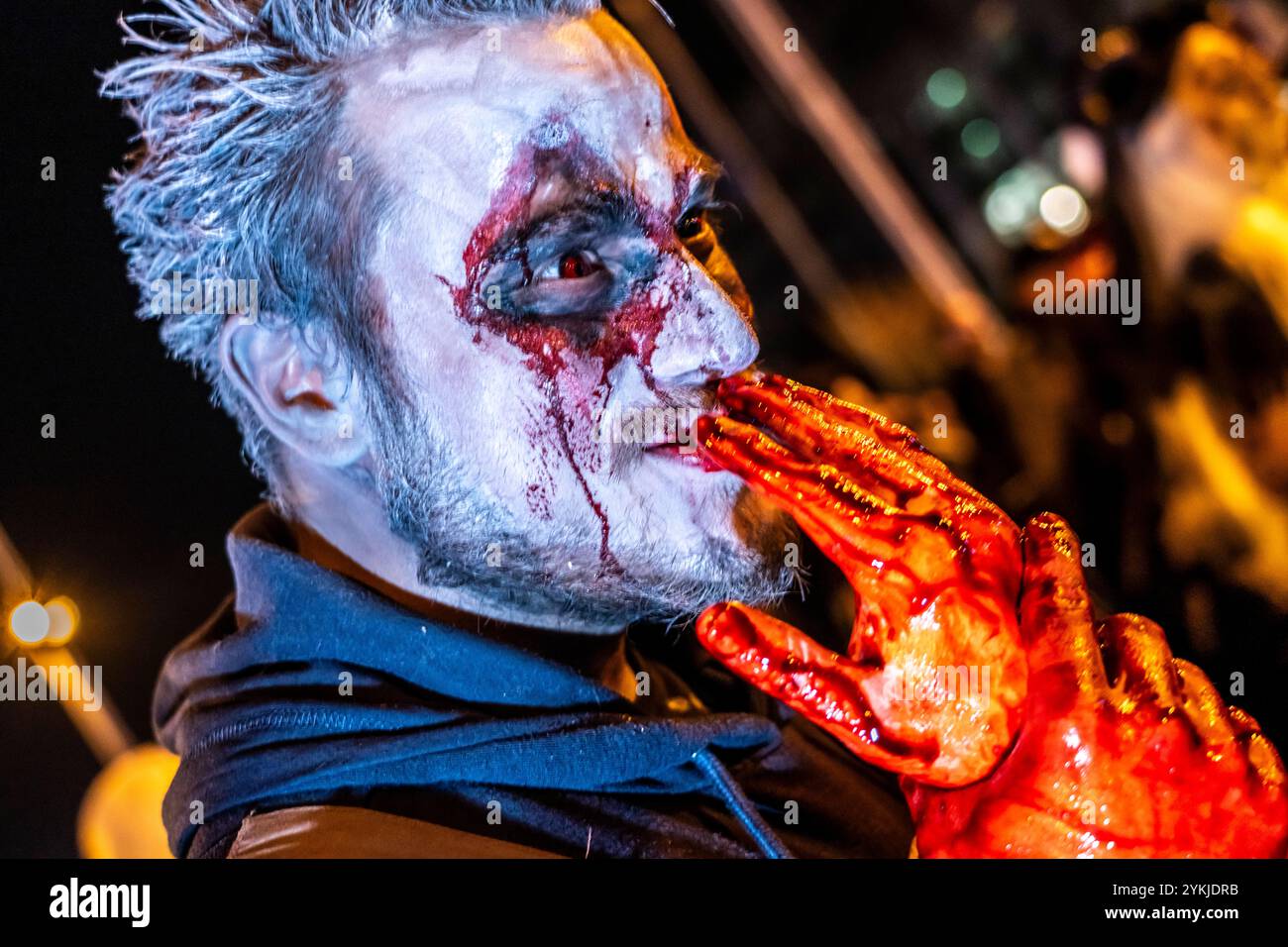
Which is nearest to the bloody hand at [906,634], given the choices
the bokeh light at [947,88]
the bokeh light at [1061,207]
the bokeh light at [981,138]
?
the bokeh light at [1061,207]

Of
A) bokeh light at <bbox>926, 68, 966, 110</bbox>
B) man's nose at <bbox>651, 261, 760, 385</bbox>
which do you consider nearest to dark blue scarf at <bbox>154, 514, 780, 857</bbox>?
man's nose at <bbox>651, 261, 760, 385</bbox>

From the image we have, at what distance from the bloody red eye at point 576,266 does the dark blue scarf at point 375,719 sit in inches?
16.1

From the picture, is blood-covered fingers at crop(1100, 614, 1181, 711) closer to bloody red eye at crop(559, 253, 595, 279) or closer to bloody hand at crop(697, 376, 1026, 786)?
bloody hand at crop(697, 376, 1026, 786)

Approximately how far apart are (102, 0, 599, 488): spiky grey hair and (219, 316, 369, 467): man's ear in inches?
1.1

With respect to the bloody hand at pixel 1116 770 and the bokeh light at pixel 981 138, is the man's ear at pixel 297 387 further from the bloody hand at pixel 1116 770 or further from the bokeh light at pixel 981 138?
the bokeh light at pixel 981 138

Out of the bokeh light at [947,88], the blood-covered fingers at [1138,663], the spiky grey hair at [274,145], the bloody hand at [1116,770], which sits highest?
the bokeh light at [947,88]

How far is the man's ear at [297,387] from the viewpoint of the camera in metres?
1.25

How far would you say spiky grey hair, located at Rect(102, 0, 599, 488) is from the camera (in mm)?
1170

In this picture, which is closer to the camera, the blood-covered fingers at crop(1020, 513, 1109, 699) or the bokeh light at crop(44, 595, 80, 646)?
the blood-covered fingers at crop(1020, 513, 1109, 699)

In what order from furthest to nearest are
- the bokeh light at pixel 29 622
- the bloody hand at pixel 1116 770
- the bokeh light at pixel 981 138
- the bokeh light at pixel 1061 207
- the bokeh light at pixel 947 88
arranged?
the bokeh light at pixel 981 138 < the bokeh light at pixel 947 88 < the bokeh light at pixel 1061 207 < the bokeh light at pixel 29 622 < the bloody hand at pixel 1116 770

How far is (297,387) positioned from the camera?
1262 millimetres
